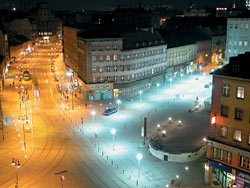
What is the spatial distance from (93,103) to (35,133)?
21.9m

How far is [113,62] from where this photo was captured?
79.9 metres

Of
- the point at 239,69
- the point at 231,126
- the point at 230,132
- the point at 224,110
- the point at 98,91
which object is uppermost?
the point at 239,69

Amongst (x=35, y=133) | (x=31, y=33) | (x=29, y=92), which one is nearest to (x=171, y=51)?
(x=29, y=92)

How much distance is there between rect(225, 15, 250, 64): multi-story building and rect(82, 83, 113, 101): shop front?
4200 cm

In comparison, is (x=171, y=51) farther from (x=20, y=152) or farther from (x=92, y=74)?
(x=20, y=152)

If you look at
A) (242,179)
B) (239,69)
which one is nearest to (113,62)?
(239,69)

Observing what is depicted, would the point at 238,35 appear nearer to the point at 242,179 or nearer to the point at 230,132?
the point at 230,132

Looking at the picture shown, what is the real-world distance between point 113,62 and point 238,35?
40982 millimetres

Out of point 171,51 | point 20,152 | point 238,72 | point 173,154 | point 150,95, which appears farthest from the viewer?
point 171,51

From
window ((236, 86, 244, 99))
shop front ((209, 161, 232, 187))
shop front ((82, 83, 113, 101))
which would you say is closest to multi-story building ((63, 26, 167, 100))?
shop front ((82, 83, 113, 101))

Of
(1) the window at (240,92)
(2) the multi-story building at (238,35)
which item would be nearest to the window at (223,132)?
(1) the window at (240,92)

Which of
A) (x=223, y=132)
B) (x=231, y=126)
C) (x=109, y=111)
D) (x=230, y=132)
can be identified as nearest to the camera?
(x=231, y=126)

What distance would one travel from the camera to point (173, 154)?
4638cm

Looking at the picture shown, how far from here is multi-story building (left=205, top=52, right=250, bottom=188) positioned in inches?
1451
